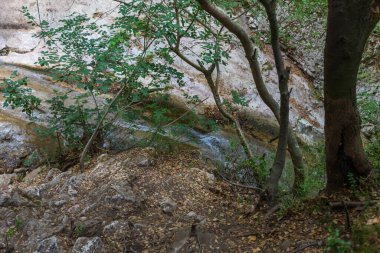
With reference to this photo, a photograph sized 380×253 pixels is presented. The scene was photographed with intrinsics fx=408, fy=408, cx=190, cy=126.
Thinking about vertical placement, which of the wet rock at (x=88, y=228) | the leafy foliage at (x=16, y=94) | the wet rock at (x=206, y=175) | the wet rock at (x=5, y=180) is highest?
the leafy foliage at (x=16, y=94)

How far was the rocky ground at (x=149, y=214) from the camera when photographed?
352 centimetres

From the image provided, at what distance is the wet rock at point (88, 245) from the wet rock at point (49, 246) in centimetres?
16

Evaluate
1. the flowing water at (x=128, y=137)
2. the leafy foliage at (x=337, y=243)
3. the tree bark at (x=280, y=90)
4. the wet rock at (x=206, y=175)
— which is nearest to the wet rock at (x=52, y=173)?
the flowing water at (x=128, y=137)

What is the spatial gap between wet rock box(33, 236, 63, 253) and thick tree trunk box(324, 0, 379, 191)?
98.7 inches

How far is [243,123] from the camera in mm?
8641

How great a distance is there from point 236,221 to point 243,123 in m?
4.60

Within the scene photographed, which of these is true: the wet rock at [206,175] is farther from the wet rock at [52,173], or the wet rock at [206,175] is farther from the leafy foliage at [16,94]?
the leafy foliage at [16,94]

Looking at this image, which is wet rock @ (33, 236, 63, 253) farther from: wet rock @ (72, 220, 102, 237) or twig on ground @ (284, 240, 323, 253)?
twig on ground @ (284, 240, 323, 253)

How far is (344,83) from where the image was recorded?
2963 mm

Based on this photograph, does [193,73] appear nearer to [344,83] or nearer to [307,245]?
[344,83]

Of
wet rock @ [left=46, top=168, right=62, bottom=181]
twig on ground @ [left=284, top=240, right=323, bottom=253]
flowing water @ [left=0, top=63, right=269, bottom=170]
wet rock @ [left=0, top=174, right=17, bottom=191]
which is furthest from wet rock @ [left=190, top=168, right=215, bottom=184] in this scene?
→ wet rock @ [left=0, top=174, right=17, bottom=191]

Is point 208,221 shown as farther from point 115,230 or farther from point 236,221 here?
point 115,230

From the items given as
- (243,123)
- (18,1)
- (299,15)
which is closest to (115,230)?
(243,123)

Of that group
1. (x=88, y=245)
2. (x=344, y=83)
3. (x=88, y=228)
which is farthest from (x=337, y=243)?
(x=88, y=228)
